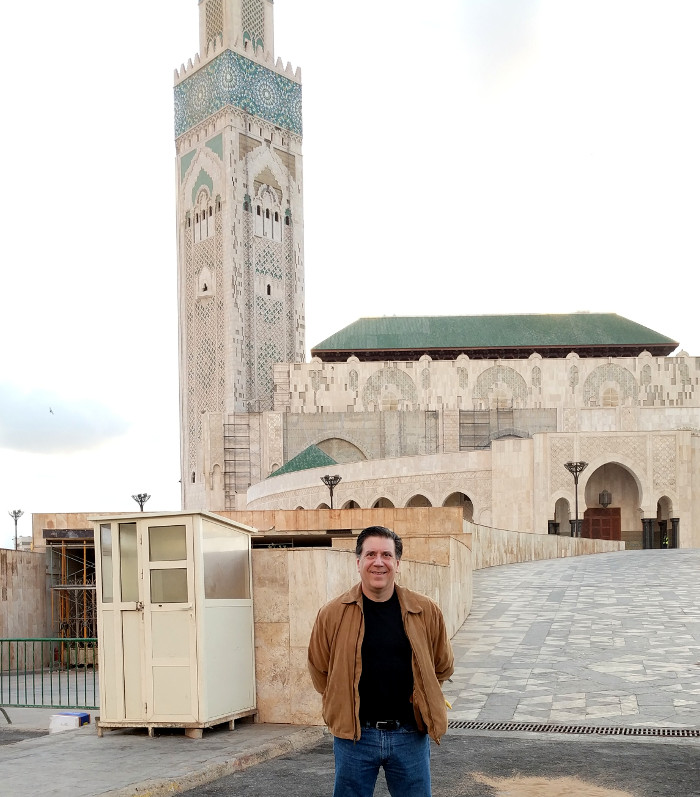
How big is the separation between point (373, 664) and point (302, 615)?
3597 mm

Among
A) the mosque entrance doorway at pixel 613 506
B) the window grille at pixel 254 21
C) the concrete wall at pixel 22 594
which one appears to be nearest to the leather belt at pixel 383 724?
the concrete wall at pixel 22 594

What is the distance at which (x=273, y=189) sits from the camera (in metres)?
56.5

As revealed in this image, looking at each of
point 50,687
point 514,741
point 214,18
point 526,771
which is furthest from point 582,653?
point 214,18

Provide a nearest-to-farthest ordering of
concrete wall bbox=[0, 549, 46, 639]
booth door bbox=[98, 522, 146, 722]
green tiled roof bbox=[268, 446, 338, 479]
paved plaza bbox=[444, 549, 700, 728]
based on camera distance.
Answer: booth door bbox=[98, 522, 146, 722], paved plaza bbox=[444, 549, 700, 728], concrete wall bbox=[0, 549, 46, 639], green tiled roof bbox=[268, 446, 338, 479]

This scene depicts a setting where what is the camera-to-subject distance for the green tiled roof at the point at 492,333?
55.4 metres

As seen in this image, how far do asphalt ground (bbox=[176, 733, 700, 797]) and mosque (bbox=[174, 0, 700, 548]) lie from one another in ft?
94.5

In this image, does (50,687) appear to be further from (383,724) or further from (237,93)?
(237,93)

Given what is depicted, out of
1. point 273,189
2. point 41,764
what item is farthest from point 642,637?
point 273,189

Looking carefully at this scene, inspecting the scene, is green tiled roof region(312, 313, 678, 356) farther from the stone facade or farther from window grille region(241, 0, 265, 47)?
window grille region(241, 0, 265, 47)

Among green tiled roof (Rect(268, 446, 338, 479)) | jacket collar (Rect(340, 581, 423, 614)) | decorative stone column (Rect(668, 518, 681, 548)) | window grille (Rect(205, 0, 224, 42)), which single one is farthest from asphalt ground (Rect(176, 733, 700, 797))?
window grille (Rect(205, 0, 224, 42))

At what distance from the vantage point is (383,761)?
3.57 m

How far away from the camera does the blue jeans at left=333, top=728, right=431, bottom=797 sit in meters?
3.55

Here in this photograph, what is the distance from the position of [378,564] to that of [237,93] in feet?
183

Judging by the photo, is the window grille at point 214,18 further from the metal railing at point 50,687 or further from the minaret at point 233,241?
the metal railing at point 50,687
